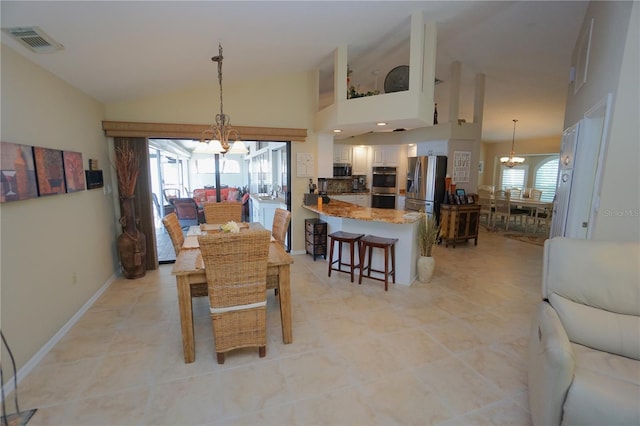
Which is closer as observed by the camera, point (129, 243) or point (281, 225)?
point (281, 225)

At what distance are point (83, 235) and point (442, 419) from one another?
371cm

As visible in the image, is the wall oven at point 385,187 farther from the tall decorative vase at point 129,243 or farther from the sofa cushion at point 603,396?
the sofa cushion at point 603,396

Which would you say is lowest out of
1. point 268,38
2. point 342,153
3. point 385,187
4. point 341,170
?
point 385,187

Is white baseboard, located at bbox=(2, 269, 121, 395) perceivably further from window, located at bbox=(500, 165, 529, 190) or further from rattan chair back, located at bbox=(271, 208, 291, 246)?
window, located at bbox=(500, 165, 529, 190)

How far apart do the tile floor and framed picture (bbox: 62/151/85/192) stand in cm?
132

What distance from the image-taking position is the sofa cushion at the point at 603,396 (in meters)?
1.34

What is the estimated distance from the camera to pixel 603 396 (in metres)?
1.38

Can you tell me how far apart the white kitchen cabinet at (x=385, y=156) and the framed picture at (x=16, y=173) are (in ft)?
22.5

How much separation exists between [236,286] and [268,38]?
8.63ft

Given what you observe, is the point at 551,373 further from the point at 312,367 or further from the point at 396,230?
the point at 396,230

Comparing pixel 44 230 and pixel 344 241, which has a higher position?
pixel 44 230

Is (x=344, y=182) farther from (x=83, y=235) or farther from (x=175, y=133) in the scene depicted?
(x=83, y=235)

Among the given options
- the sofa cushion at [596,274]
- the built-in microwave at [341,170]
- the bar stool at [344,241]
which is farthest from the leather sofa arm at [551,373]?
the built-in microwave at [341,170]

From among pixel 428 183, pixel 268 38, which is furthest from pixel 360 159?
pixel 268 38
